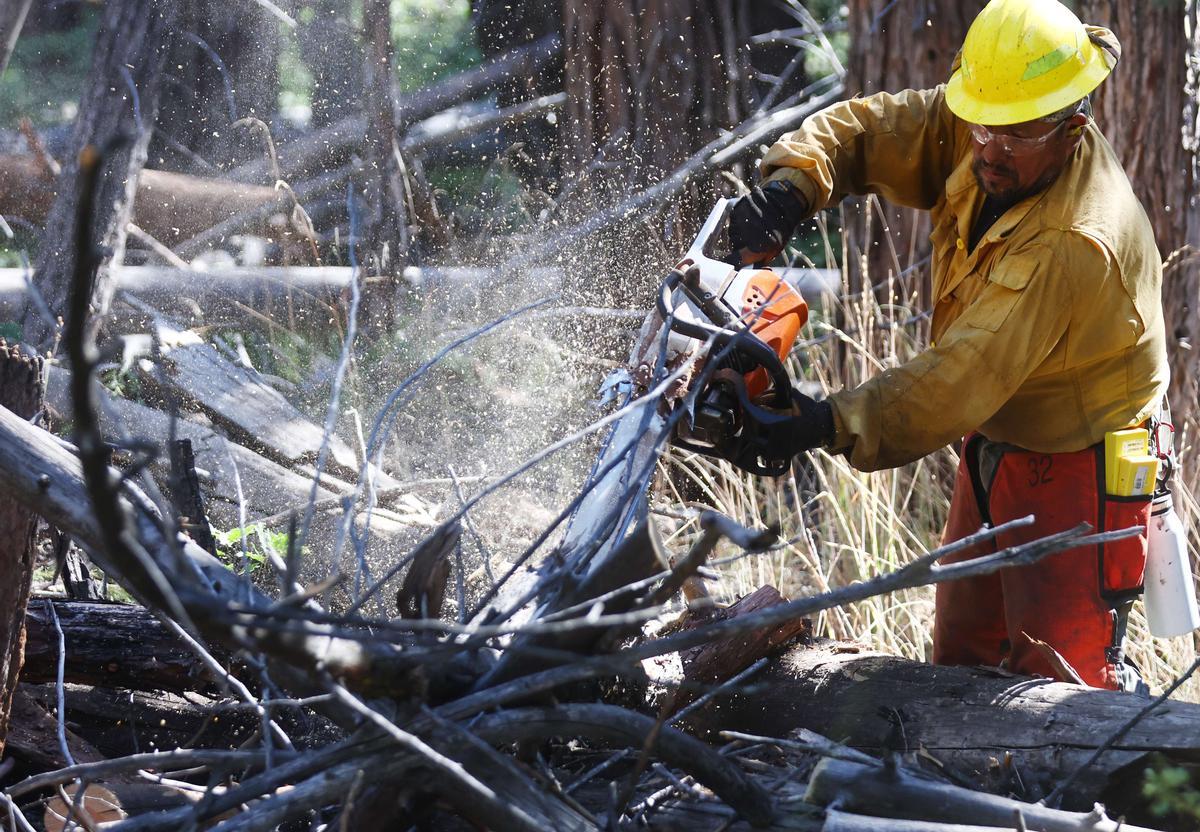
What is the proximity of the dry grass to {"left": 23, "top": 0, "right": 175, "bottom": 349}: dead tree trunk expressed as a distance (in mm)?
3215

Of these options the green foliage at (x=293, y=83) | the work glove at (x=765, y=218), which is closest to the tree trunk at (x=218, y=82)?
the green foliage at (x=293, y=83)

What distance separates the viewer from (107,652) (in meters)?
2.89

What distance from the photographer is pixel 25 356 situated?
2.59 metres

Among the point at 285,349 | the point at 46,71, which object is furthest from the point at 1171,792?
the point at 46,71

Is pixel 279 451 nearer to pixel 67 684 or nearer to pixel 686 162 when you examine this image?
pixel 67 684

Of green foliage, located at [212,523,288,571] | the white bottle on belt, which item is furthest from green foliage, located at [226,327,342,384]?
the white bottle on belt

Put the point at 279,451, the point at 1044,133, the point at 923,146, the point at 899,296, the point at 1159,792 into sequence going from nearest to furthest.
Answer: the point at 1159,792, the point at 1044,133, the point at 923,146, the point at 279,451, the point at 899,296

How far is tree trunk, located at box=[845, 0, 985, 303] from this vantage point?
17.8 ft

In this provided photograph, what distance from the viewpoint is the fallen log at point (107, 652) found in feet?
9.43

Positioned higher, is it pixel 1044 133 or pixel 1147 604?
pixel 1044 133

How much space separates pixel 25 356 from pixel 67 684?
0.95 meters

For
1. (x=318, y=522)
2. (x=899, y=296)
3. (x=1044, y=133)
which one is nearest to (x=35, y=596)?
(x=318, y=522)

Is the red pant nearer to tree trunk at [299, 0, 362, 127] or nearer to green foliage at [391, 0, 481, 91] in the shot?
tree trunk at [299, 0, 362, 127]

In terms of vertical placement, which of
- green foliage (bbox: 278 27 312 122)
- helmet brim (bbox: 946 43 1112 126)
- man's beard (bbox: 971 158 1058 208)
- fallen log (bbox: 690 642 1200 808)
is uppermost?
green foliage (bbox: 278 27 312 122)
